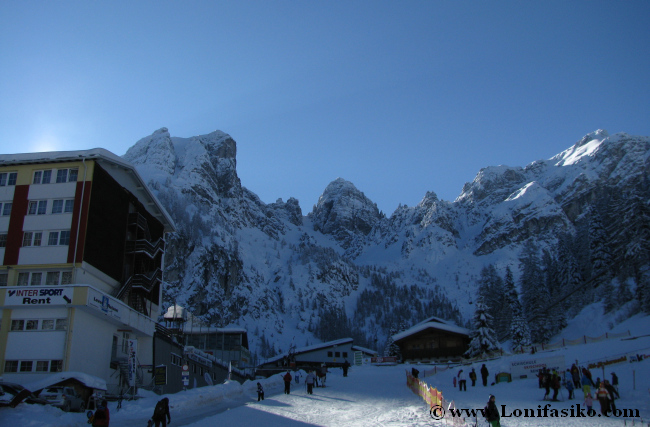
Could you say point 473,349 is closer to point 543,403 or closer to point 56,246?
point 543,403

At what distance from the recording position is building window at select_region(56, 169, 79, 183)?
45094mm

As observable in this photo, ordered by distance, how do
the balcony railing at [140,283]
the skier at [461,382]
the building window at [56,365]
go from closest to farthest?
the skier at [461,382]
the building window at [56,365]
the balcony railing at [140,283]

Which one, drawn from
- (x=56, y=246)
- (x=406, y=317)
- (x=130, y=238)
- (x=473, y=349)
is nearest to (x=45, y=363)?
(x=56, y=246)

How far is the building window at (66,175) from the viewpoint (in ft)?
148

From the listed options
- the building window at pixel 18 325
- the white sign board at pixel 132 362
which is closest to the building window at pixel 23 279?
the building window at pixel 18 325

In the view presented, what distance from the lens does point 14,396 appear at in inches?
905

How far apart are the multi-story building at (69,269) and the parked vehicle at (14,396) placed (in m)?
13.5

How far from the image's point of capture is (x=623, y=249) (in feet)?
232

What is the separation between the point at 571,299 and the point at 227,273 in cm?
12642

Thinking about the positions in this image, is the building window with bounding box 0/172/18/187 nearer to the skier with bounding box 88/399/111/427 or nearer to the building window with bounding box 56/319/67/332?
the building window with bounding box 56/319/67/332

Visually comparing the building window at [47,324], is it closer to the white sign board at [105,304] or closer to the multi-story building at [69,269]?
the multi-story building at [69,269]

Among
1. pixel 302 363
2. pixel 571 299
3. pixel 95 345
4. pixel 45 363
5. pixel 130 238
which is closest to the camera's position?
pixel 45 363

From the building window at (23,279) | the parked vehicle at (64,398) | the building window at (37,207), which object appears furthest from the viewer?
the building window at (37,207)

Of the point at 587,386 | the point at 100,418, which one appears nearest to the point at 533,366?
the point at 587,386
